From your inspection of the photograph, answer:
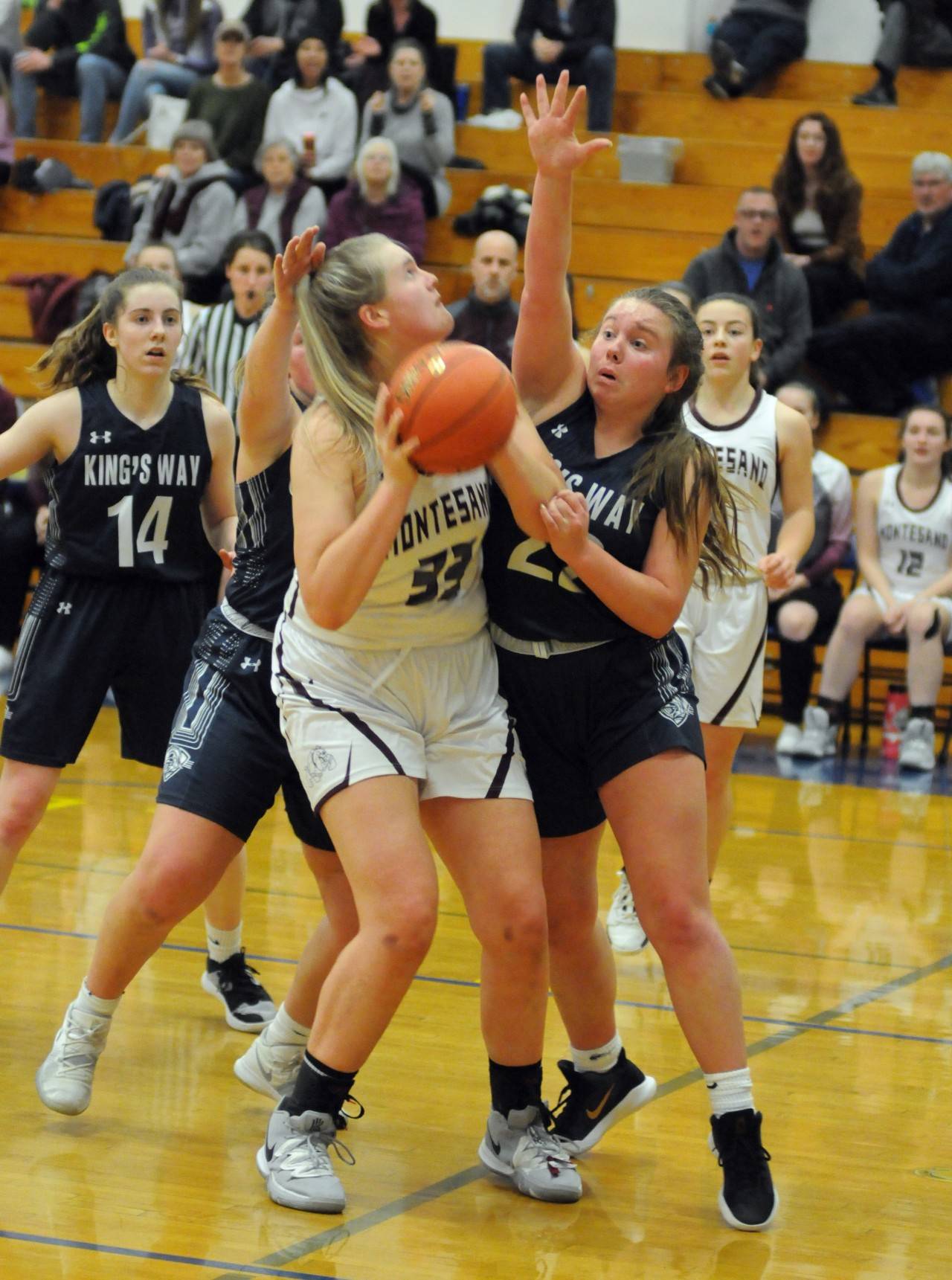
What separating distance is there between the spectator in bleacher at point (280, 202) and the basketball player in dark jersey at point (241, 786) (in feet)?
24.2

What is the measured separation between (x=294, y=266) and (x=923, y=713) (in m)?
5.88

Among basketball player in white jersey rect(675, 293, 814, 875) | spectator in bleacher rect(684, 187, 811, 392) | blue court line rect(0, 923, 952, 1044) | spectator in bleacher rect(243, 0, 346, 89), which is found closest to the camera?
blue court line rect(0, 923, 952, 1044)

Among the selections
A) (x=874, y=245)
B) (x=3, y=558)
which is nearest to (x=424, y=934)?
(x=3, y=558)

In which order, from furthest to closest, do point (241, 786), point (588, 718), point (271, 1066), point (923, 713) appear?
point (923, 713), point (271, 1066), point (241, 786), point (588, 718)

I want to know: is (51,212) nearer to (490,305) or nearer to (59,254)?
(59,254)

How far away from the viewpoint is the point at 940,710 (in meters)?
9.53

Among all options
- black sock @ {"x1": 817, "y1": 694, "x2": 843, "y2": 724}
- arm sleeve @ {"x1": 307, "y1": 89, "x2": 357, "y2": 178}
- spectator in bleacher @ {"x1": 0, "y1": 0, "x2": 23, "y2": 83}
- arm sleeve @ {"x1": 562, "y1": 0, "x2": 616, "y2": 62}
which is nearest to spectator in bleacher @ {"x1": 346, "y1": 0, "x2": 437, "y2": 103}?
arm sleeve @ {"x1": 307, "y1": 89, "x2": 357, "y2": 178}

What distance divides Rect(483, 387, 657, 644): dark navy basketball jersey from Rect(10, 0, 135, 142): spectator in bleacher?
11.2 meters

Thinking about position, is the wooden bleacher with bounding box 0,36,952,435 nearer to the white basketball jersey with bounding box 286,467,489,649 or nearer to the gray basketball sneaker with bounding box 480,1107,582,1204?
the white basketball jersey with bounding box 286,467,489,649

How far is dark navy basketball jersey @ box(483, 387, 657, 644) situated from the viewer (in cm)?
340

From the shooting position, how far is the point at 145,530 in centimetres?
441

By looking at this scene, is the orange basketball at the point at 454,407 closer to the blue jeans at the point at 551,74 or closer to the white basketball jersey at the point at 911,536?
the white basketball jersey at the point at 911,536

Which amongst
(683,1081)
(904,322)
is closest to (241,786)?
(683,1081)

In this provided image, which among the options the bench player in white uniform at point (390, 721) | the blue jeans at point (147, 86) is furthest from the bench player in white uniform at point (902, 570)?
the blue jeans at point (147, 86)
